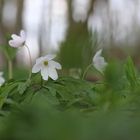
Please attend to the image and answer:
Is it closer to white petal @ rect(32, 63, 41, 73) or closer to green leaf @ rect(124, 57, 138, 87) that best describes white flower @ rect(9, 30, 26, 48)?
white petal @ rect(32, 63, 41, 73)

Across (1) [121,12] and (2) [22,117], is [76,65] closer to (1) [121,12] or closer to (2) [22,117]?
(2) [22,117]

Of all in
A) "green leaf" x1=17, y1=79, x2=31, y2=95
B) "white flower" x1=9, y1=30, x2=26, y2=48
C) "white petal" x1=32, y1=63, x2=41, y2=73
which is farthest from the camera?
Answer: "white flower" x1=9, y1=30, x2=26, y2=48

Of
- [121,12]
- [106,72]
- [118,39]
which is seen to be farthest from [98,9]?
[106,72]

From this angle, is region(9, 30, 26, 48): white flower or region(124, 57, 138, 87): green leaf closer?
region(124, 57, 138, 87): green leaf

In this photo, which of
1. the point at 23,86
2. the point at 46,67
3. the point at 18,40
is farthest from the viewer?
the point at 18,40

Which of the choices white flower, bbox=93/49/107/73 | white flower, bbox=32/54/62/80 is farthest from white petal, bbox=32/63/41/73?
white flower, bbox=93/49/107/73

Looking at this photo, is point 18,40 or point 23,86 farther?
point 18,40

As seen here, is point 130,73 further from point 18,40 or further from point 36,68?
point 18,40

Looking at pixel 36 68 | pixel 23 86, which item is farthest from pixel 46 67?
pixel 23 86
